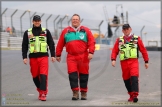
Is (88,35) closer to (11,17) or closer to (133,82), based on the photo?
(133,82)

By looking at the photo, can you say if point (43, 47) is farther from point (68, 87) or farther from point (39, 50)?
point (68, 87)


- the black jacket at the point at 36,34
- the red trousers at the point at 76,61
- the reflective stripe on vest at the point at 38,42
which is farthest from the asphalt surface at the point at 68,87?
the reflective stripe on vest at the point at 38,42

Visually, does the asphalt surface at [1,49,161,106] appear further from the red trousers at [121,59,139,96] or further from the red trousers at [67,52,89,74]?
the red trousers at [67,52,89,74]

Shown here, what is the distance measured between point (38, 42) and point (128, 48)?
1.92 meters

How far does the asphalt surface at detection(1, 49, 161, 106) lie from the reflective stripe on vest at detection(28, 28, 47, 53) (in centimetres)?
107

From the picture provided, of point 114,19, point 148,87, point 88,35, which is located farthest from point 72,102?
point 114,19

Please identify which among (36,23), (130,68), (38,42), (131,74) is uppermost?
(36,23)

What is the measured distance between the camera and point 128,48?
891 cm

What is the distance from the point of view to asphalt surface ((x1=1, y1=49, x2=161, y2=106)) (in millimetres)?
8586

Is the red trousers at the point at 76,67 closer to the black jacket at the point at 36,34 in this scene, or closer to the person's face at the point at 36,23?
the black jacket at the point at 36,34

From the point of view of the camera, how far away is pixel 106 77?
13.5 meters

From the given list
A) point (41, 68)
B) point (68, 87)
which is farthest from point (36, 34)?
point (68, 87)

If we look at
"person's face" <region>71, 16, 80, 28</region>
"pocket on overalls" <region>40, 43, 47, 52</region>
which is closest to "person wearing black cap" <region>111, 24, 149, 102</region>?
"person's face" <region>71, 16, 80, 28</region>

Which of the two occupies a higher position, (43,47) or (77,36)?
(77,36)
